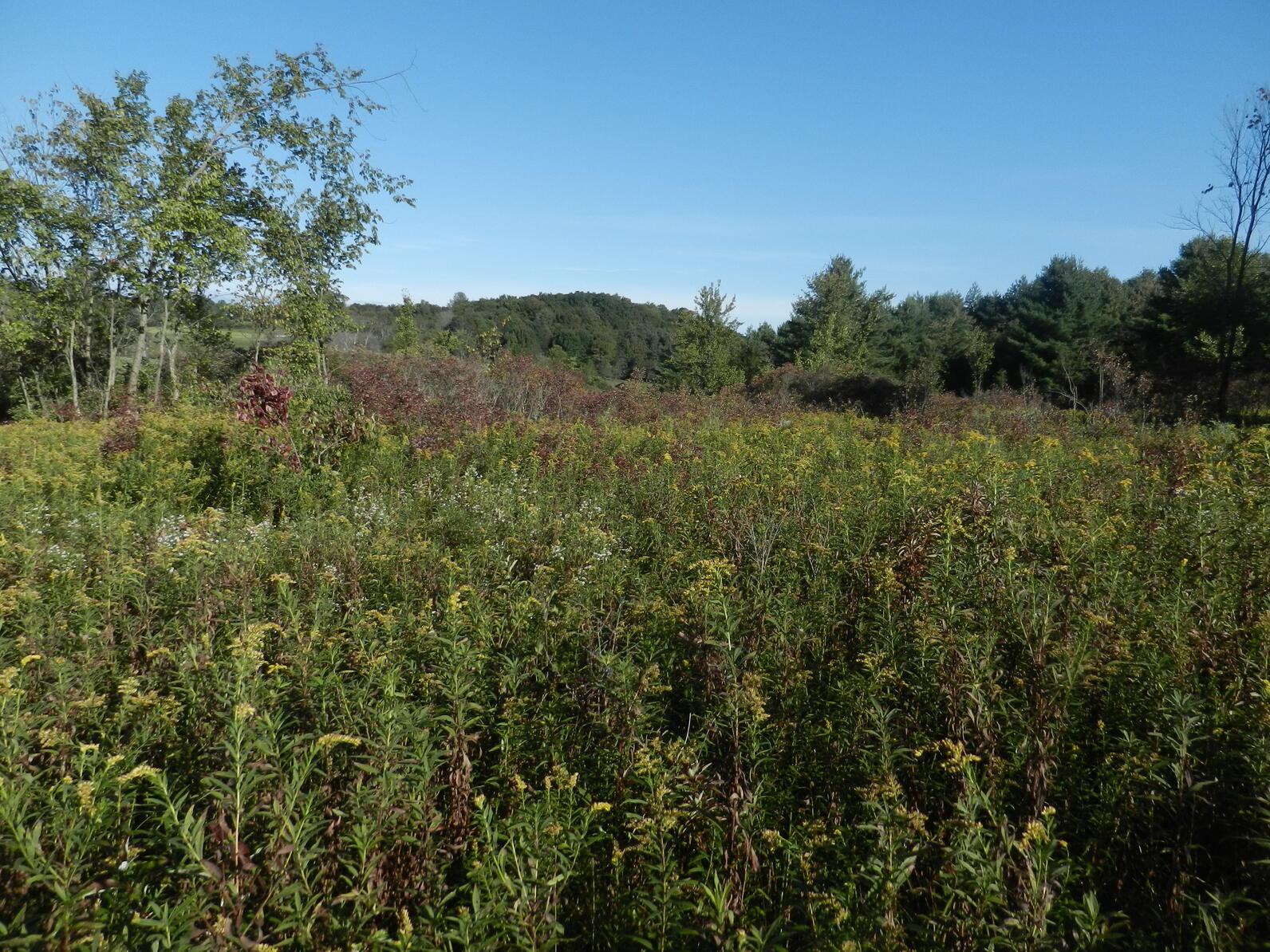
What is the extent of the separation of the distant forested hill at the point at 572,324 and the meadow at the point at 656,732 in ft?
155

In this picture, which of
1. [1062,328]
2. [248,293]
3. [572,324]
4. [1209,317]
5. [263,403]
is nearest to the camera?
[263,403]

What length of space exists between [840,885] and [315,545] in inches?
154

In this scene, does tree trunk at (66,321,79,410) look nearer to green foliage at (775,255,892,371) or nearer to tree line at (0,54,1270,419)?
tree line at (0,54,1270,419)

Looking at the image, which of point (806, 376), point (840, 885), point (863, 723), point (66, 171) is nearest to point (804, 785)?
point (863, 723)

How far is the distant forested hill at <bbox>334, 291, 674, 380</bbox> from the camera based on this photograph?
57750 mm

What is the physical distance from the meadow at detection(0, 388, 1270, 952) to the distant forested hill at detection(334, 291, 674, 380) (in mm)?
47300

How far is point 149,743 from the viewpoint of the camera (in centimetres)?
250

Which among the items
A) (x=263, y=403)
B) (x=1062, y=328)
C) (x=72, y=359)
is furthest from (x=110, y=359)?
(x=1062, y=328)

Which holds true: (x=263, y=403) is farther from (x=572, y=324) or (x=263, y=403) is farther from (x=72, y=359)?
(x=572, y=324)

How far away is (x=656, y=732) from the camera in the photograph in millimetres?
2574

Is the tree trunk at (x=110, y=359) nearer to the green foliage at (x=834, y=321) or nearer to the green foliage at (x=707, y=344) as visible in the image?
the green foliage at (x=707, y=344)

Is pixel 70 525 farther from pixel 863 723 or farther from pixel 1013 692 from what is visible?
pixel 1013 692

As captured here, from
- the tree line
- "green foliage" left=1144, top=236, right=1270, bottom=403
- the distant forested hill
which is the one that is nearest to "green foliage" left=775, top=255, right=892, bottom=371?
the tree line

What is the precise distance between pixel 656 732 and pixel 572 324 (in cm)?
7578
